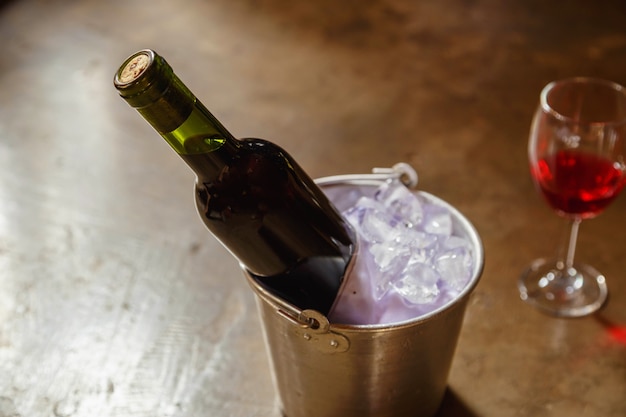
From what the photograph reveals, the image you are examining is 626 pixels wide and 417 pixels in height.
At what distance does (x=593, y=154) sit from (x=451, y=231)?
0.23 meters

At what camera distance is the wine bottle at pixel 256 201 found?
2.25 ft

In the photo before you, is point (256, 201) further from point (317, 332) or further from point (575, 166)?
point (575, 166)

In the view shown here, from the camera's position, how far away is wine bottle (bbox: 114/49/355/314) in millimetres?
686

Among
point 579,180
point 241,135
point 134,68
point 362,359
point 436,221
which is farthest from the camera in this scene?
point 241,135

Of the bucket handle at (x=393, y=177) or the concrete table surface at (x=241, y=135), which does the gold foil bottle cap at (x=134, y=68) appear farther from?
the concrete table surface at (x=241, y=135)

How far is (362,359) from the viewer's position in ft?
2.51

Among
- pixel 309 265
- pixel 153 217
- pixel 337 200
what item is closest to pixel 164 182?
pixel 153 217

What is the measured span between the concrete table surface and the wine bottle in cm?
20

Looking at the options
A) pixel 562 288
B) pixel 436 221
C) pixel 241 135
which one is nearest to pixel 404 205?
pixel 436 221

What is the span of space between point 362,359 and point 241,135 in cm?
69

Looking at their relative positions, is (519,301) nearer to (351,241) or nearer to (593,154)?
(593,154)

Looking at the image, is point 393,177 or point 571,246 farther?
point 571,246

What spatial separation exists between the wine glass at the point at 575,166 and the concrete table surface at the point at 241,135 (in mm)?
27

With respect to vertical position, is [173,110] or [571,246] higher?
[173,110]
